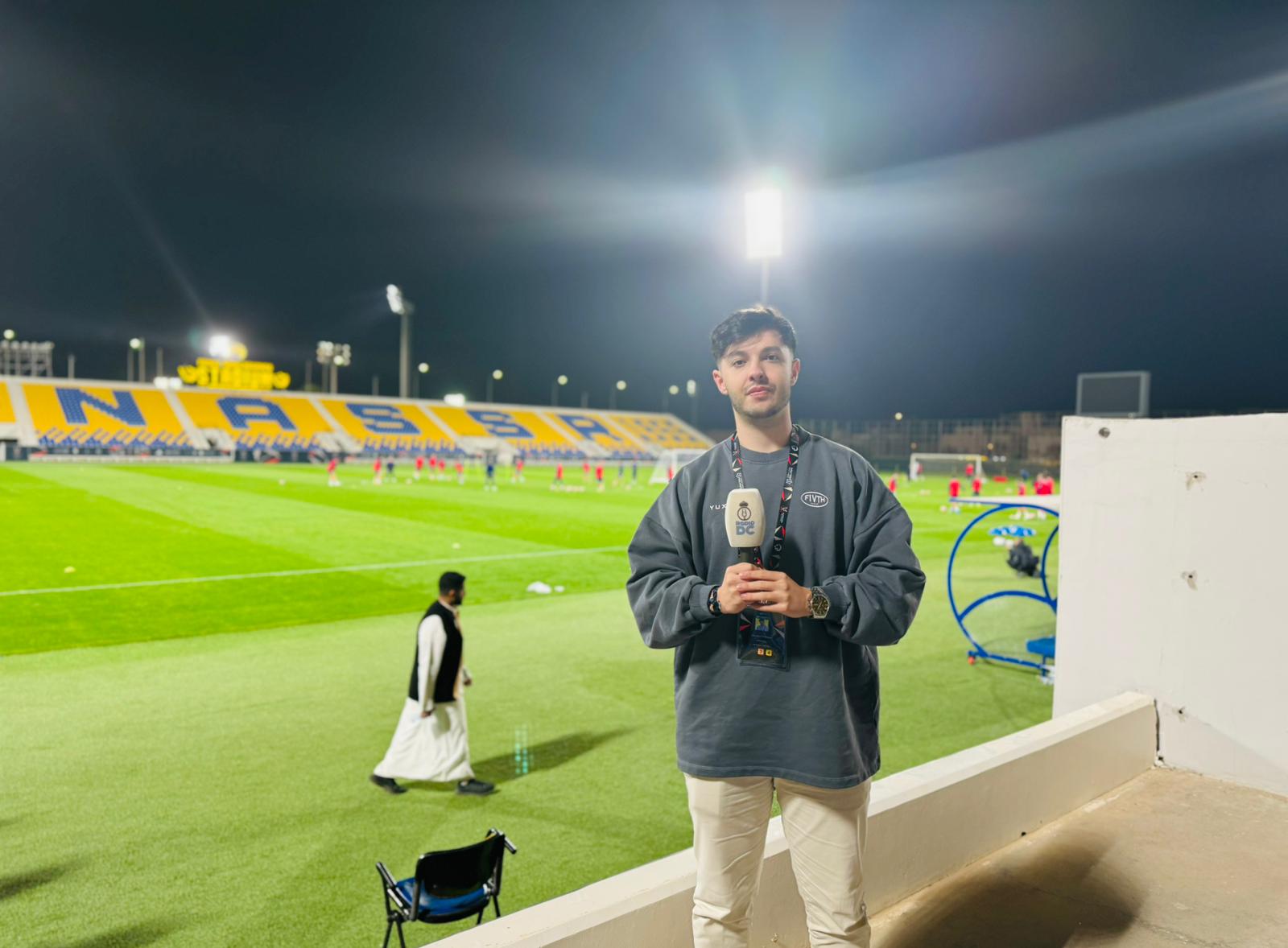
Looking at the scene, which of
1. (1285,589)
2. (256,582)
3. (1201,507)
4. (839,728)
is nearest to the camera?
(839,728)

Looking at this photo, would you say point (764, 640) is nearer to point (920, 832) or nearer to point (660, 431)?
Answer: point (920, 832)

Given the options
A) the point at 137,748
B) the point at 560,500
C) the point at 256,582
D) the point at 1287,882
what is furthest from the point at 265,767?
the point at 560,500

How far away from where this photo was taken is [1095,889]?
3.93m

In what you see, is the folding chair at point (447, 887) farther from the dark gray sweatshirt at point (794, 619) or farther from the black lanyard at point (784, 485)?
the black lanyard at point (784, 485)

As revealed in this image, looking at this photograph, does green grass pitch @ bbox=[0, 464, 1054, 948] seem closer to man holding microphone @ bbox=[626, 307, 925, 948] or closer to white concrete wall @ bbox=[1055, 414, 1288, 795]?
white concrete wall @ bbox=[1055, 414, 1288, 795]

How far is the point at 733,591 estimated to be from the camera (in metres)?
2.26

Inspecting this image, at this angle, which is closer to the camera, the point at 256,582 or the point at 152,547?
the point at 256,582

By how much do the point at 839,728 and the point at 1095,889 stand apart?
91.6 inches

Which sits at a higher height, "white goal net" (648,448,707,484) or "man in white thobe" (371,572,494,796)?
"white goal net" (648,448,707,484)

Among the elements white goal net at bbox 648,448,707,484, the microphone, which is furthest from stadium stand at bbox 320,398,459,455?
the microphone

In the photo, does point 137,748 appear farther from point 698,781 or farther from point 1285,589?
point 1285,589

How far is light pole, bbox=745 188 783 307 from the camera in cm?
1619

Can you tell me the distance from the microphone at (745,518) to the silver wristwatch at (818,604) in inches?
7.5

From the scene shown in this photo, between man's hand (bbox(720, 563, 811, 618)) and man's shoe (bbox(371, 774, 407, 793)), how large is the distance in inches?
208
